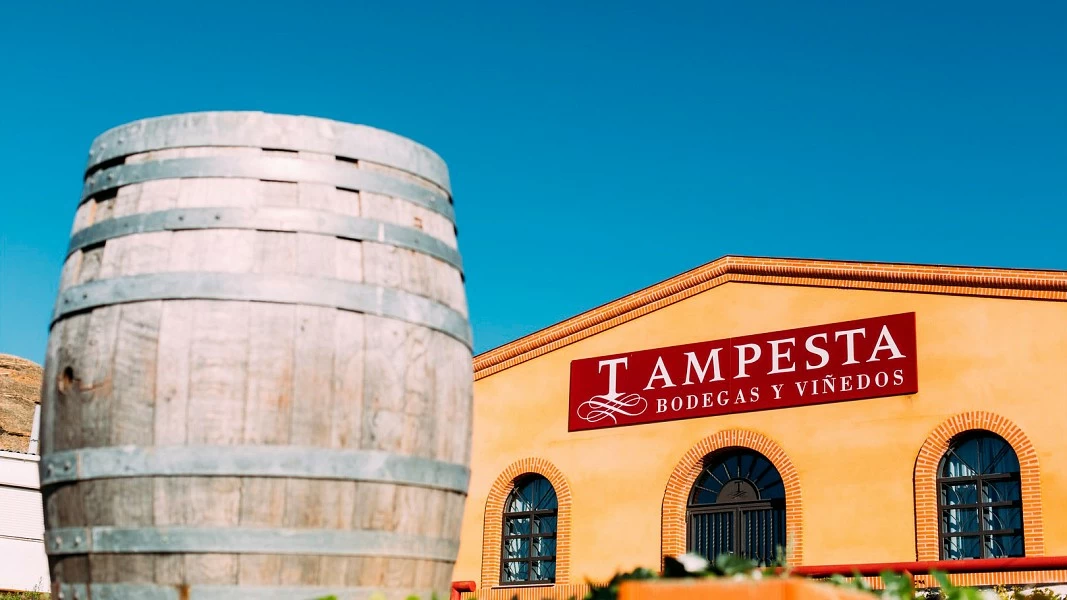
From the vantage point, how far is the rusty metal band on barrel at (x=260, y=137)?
167 inches

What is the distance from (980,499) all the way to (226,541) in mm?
12970

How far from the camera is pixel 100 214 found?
4.35 m

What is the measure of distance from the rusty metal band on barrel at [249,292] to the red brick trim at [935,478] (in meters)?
12.1

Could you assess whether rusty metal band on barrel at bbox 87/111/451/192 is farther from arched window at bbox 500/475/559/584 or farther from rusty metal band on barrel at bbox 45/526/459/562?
arched window at bbox 500/475/559/584

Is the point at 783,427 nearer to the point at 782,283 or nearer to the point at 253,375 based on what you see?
the point at 782,283

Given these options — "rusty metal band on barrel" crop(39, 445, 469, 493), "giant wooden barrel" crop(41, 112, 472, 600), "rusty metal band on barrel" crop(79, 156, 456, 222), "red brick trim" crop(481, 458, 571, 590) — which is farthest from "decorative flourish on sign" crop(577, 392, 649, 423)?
"rusty metal band on barrel" crop(39, 445, 469, 493)

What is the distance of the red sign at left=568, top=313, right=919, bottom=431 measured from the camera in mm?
15992

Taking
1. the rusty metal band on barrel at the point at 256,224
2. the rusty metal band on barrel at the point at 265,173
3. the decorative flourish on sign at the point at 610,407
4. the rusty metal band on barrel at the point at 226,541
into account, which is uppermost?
the decorative flourish on sign at the point at 610,407

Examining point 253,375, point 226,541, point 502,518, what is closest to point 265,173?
point 253,375

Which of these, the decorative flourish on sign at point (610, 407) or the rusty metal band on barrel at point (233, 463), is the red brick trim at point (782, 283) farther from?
the rusty metal band on barrel at point (233, 463)

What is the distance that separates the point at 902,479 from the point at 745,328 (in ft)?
11.4

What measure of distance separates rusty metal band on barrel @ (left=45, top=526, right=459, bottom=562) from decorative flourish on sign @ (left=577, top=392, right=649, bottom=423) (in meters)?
14.6

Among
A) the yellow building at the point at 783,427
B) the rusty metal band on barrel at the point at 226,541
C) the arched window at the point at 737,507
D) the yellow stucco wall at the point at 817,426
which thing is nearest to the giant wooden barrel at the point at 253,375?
the rusty metal band on barrel at the point at 226,541

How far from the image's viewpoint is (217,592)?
365 centimetres
